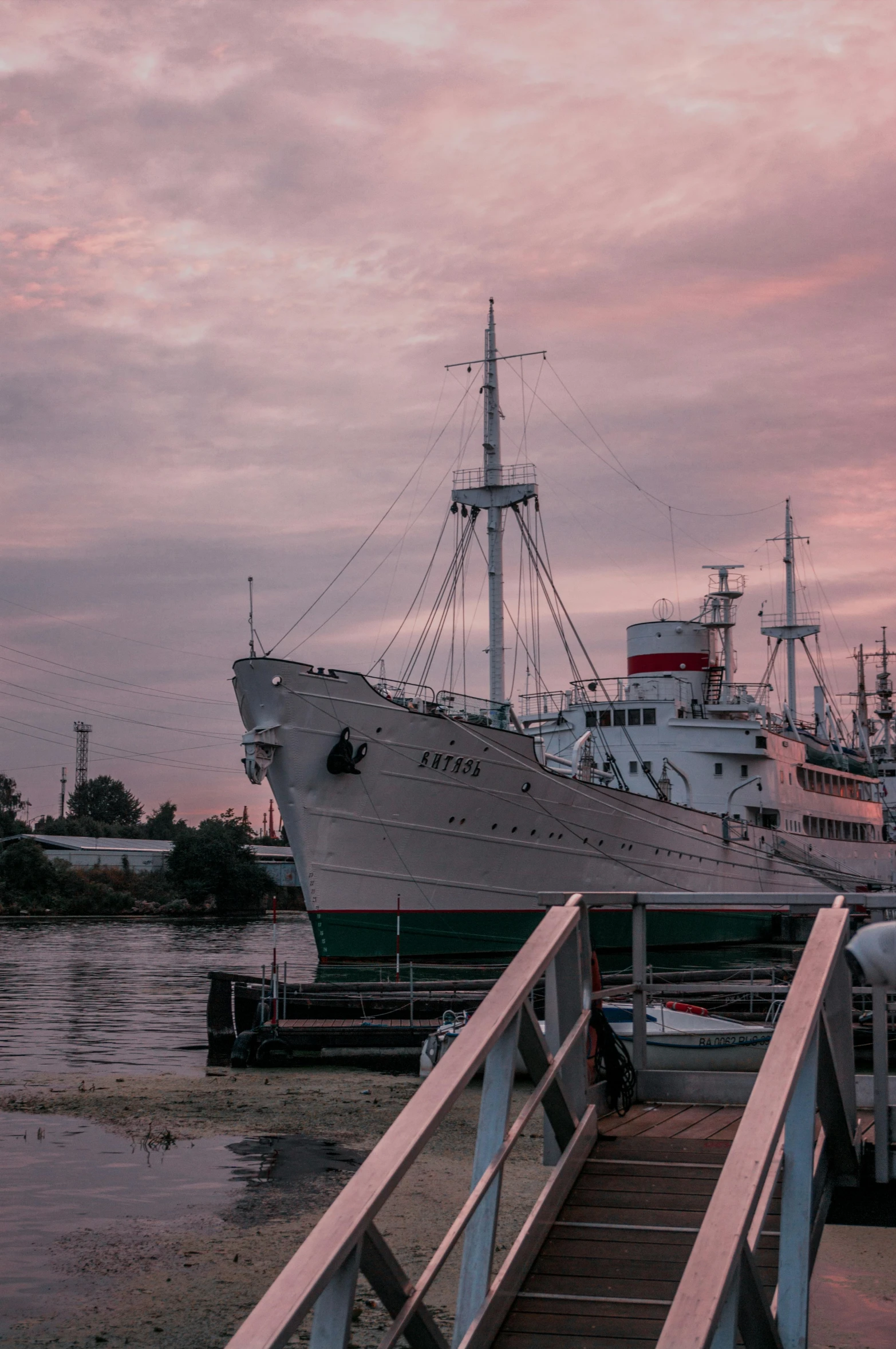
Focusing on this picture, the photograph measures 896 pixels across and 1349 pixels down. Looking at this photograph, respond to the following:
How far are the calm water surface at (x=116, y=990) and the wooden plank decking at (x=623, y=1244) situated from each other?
51.8 ft

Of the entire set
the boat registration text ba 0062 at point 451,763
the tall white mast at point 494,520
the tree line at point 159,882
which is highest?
the tall white mast at point 494,520

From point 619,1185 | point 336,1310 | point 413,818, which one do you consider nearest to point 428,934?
point 413,818

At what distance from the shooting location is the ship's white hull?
30219 millimetres

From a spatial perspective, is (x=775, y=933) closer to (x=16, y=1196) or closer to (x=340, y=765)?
(x=340, y=765)

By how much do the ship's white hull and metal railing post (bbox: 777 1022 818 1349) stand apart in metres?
25.4

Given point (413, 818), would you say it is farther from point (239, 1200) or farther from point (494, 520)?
point (239, 1200)

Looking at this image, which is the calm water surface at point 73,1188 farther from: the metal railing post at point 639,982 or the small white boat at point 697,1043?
the small white boat at point 697,1043

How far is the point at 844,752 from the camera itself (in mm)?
60375

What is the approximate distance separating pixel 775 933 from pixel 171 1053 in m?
33.7

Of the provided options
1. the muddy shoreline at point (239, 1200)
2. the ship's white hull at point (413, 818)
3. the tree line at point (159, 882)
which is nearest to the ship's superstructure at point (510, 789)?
the ship's white hull at point (413, 818)

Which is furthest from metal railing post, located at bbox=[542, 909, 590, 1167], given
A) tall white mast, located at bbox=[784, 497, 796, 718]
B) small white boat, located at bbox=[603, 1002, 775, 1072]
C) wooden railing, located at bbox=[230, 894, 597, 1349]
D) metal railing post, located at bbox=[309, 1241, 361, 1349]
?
tall white mast, located at bbox=[784, 497, 796, 718]

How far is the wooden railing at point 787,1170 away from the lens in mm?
3309

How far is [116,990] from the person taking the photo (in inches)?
1355

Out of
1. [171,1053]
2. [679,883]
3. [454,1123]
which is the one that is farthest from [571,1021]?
[679,883]
